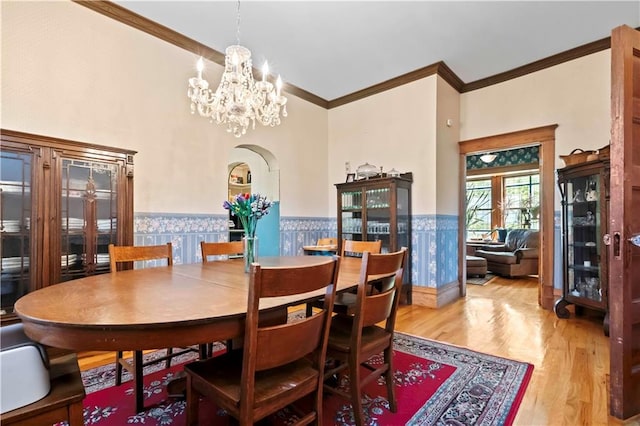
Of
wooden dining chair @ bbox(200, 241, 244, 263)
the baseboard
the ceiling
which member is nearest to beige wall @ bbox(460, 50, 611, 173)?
the ceiling

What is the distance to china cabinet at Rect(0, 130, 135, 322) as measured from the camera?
2.15 meters

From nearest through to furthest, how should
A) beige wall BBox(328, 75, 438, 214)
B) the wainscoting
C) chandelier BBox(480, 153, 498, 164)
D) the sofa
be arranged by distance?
the wainscoting
beige wall BBox(328, 75, 438, 214)
the sofa
chandelier BBox(480, 153, 498, 164)

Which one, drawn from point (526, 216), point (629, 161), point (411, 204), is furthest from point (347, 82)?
point (526, 216)

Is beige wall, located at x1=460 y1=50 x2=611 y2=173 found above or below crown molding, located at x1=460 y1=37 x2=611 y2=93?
below

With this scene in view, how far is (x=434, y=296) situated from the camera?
3.82 meters

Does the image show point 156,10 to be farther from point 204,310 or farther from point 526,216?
point 526,216

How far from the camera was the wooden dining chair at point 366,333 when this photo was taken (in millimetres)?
1488

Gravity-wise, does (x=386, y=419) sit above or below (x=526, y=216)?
below

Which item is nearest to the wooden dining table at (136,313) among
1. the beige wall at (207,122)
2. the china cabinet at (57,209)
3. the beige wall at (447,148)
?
the china cabinet at (57,209)

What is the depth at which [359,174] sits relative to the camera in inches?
173

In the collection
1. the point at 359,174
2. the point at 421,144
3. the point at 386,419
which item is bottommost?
the point at 386,419

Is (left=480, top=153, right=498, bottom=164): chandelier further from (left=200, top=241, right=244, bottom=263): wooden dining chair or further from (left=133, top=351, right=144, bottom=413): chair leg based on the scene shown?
(left=133, top=351, right=144, bottom=413): chair leg

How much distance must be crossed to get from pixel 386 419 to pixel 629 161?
1.92 meters

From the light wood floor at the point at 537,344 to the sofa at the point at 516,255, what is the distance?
1361 mm
